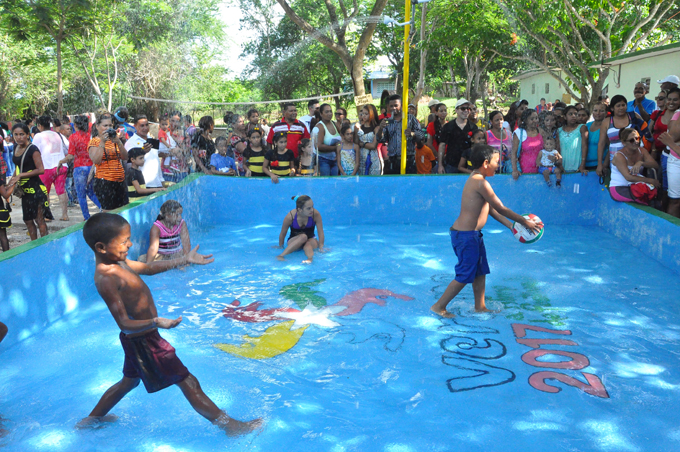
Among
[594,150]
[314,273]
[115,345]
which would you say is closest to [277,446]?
[115,345]

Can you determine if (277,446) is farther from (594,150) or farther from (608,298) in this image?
(594,150)

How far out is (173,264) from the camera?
6996mm

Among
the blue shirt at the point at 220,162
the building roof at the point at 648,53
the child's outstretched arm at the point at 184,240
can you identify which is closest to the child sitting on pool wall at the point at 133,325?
the child's outstretched arm at the point at 184,240

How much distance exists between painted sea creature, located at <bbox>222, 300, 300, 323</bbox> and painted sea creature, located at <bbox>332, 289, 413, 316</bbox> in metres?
0.53

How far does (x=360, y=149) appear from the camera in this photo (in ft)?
31.9

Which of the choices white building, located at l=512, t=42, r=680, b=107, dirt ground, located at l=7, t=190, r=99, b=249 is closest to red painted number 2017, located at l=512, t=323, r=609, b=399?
dirt ground, located at l=7, t=190, r=99, b=249

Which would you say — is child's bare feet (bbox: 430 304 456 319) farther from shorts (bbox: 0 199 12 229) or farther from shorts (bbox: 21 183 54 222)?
shorts (bbox: 21 183 54 222)

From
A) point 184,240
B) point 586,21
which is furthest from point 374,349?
point 586,21

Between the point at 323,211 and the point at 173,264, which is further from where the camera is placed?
the point at 323,211

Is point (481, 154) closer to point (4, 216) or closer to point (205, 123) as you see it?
point (4, 216)

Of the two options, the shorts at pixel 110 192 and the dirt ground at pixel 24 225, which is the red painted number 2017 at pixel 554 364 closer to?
the shorts at pixel 110 192

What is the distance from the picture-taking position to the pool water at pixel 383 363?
3.55 metres

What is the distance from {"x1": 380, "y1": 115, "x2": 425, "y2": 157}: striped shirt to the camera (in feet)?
31.5

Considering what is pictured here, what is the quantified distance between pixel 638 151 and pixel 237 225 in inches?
241
